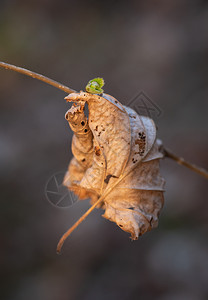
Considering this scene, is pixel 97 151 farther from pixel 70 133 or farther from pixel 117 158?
pixel 70 133

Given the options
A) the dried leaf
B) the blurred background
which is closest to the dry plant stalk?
the dried leaf

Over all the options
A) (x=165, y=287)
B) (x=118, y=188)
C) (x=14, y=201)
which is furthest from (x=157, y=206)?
(x=14, y=201)

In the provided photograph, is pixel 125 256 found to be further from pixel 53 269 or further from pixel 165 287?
pixel 53 269

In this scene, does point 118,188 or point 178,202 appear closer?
point 118,188

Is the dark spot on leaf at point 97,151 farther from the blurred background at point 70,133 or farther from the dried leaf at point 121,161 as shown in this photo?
the blurred background at point 70,133

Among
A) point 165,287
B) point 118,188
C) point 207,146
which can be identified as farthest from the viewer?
point 207,146

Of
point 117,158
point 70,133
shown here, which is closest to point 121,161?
point 117,158

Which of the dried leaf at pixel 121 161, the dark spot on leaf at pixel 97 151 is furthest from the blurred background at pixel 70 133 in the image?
the dark spot on leaf at pixel 97 151
